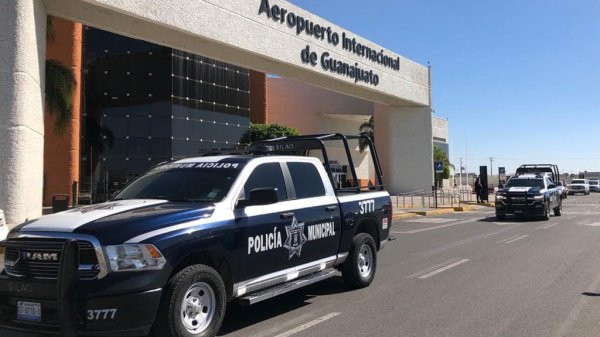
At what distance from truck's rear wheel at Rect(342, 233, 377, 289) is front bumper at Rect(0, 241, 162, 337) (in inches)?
147

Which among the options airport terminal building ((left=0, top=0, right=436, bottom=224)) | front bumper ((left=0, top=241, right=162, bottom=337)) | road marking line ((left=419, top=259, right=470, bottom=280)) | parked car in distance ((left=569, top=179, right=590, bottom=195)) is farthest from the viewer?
parked car in distance ((left=569, top=179, right=590, bottom=195))

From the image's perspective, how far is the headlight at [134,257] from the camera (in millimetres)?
4461

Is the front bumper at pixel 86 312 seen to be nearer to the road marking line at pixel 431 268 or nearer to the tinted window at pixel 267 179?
the tinted window at pixel 267 179

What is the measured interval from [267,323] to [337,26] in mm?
24490

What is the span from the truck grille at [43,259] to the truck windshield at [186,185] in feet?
4.63

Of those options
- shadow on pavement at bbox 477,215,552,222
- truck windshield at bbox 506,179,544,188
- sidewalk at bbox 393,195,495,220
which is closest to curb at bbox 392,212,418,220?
sidewalk at bbox 393,195,495,220

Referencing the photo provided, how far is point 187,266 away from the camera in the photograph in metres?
5.05

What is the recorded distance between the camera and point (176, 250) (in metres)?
4.79

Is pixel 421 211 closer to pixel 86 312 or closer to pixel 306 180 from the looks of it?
pixel 306 180

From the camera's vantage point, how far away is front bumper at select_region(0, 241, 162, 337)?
433cm

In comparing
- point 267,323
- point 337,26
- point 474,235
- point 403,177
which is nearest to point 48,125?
point 337,26

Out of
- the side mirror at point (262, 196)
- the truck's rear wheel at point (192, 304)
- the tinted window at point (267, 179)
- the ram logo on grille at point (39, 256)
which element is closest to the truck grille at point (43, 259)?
the ram logo on grille at point (39, 256)

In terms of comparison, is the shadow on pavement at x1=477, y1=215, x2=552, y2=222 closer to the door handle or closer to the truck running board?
the truck running board

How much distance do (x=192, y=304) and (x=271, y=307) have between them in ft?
6.55
